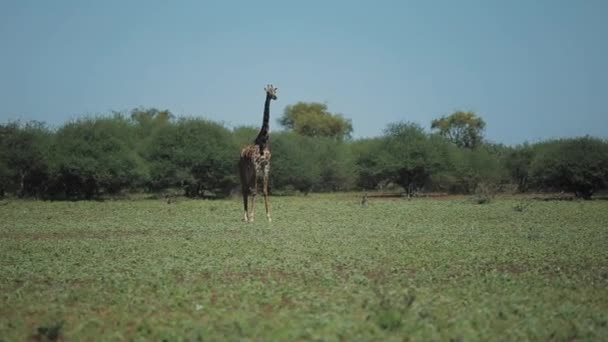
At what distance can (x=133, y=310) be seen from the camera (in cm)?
828

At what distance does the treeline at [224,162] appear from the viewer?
140 feet

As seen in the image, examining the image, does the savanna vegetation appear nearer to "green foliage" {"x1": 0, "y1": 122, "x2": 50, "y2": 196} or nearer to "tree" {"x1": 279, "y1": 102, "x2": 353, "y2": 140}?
"green foliage" {"x1": 0, "y1": 122, "x2": 50, "y2": 196}

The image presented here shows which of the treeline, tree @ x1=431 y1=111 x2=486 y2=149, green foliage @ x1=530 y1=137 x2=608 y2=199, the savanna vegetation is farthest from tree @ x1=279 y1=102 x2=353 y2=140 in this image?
the savanna vegetation

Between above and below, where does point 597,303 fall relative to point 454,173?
below

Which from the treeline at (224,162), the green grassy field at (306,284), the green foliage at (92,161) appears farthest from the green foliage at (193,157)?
the green grassy field at (306,284)

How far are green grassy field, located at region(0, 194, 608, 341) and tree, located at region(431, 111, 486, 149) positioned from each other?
73119 mm

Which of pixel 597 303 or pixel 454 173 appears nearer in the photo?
pixel 597 303

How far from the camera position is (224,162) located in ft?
156

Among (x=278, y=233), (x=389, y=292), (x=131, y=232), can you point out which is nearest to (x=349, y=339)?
(x=389, y=292)

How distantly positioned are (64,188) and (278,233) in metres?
31.0

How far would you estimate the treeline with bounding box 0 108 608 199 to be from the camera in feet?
140

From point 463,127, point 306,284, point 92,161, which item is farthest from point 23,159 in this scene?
point 463,127

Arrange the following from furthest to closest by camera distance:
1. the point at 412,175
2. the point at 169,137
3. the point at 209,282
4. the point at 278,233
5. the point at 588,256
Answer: the point at 412,175 < the point at 169,137 < the point at 278,233 < the point at 588,256 < the point at 209,282

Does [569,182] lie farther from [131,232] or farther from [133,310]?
[133,310]
